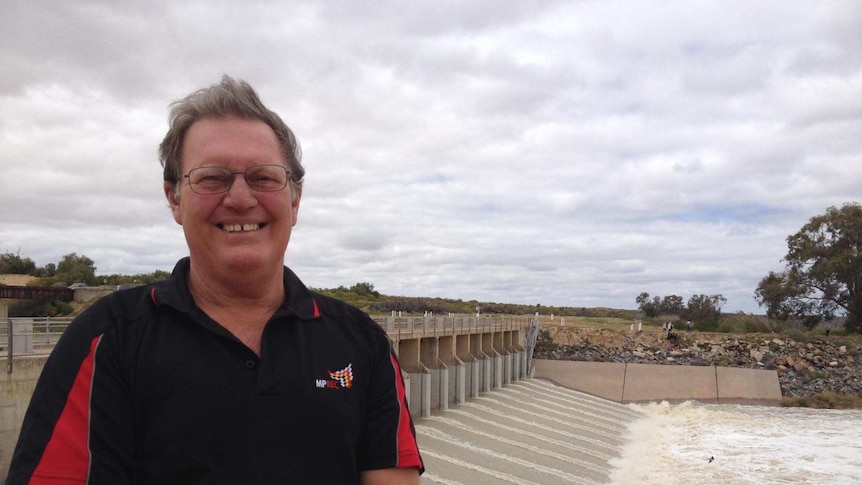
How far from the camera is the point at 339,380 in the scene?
7.91 ft

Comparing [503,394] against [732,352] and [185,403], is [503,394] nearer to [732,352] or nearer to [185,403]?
[732,352]

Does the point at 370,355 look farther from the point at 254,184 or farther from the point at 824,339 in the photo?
the point at 824,339

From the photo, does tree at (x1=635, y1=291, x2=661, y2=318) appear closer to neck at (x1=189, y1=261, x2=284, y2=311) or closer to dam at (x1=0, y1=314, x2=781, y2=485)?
dam at (x1=0, y1=314, x2=781, y2=485)

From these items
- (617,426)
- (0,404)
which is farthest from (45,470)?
(617,426)

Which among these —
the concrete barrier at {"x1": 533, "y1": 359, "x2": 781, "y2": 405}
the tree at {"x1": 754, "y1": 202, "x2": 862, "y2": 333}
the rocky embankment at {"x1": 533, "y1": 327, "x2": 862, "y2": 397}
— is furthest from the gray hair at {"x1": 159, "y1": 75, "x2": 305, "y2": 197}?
the tree at {"x1": 754, "y1": 202, "x2": 862, "y2": 333}

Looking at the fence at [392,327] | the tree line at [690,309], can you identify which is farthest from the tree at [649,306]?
the fence at [392,327]

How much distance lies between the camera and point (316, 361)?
95.3 inches

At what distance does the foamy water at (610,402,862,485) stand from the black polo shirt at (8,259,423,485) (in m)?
23.6

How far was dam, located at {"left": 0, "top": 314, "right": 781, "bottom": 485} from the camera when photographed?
14514 mm

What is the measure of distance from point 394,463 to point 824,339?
6164cm

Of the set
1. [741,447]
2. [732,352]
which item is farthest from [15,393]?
[732,352]

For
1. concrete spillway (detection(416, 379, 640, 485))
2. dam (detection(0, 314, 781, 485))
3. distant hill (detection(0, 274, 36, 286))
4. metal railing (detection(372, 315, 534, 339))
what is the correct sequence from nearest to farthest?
dam (detection(0, 314, 781, 485)) < concrete spillway (detection(416, 379, 640, 485)) < metal railing (detection(372, 315, 534, 339)) < distant hill (detection(0, 274, 36, 286))

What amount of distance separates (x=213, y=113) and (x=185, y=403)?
98cm

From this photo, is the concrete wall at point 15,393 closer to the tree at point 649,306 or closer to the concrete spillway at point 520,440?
the concrete spillway at point 520,440
